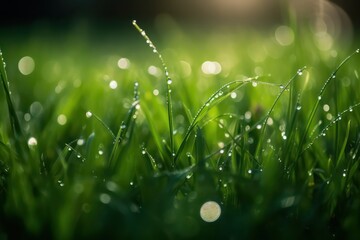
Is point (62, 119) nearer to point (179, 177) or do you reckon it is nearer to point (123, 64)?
point (179, 177)

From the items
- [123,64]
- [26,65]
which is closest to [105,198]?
[123,64]

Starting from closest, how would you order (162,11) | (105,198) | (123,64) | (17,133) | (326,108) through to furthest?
(105,198) < (17,133) < (326,108) < (123,64) < (162,11)

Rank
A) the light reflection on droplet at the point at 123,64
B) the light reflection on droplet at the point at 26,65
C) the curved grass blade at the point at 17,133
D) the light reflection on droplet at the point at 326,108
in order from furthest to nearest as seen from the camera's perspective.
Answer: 1. the light reflection on droplet at the point at 26,65
2. the light reflection on droplet at the point at 123,64
3. the light reflection on droplet at the point at 326,108
4. the curved grass blade at the point at 17,133

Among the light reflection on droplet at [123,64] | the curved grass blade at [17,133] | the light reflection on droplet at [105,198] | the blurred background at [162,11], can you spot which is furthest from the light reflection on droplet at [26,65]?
the blurred background at [162,11]

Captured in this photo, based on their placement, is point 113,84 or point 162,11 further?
point 162,11

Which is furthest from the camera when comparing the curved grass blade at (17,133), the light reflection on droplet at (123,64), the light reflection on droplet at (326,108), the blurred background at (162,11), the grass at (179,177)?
the blurred background at (162,11)

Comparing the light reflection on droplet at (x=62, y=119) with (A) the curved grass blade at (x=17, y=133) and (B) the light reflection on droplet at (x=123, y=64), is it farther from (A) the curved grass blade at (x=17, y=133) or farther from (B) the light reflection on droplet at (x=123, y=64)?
(B) the light reflection on droplet at (x=123, y=64)

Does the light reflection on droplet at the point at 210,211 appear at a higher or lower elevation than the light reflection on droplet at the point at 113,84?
lower

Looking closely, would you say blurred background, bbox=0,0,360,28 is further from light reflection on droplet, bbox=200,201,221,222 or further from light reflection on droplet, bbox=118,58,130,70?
light reflection on droplet, bbox=200,201,221,222

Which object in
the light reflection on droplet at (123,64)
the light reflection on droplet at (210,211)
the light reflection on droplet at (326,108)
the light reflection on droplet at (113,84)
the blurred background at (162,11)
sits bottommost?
the light reflection on droplet at (210,211)

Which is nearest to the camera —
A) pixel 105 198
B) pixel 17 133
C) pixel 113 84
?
pixel 105 198

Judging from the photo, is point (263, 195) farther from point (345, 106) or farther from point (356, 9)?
point (356, 9)
